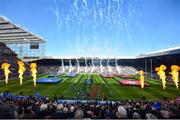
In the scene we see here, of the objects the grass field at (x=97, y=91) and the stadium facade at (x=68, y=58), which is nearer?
the grass field at (x=97, y=91)

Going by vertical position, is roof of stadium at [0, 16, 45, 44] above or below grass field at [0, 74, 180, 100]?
above

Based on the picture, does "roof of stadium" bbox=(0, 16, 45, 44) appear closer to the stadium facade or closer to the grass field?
the stadium facade

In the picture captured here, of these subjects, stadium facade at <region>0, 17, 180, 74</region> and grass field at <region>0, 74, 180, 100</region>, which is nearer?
grass field at <region>0, 74, 180, 100</region>

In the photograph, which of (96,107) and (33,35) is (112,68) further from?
(96,107)

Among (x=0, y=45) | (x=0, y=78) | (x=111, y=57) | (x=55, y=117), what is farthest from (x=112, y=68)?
(x=55, y=117)

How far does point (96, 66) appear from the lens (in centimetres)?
12262

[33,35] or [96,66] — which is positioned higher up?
[33,35]

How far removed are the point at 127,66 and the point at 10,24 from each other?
6456cm

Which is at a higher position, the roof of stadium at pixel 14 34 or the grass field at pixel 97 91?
the roof of stadium at pixel 14 34

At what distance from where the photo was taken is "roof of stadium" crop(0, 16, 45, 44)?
73.0m

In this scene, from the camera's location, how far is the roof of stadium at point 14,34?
73025mm

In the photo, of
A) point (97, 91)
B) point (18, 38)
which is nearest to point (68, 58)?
point (18, 38)

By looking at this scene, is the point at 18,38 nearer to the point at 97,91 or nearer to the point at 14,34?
the point at 14,34

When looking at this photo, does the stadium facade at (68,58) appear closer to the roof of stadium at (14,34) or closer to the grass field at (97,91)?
the roof of stadium at (14,34)
